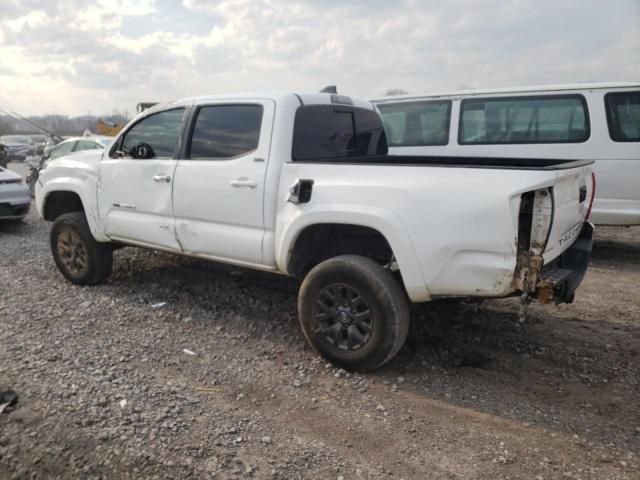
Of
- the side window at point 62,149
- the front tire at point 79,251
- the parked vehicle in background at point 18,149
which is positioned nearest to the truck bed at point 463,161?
the front tire at point 79,251

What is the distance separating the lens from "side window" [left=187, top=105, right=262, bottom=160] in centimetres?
397

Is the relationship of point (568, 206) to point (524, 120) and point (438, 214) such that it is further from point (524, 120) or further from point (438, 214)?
point (524, 120)

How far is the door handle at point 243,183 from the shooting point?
12.6 ft

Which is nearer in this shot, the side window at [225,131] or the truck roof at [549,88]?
the side window at [225,131]

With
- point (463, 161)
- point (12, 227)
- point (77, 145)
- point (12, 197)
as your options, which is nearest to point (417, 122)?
point (463, 161)

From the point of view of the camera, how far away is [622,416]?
9.93 ft

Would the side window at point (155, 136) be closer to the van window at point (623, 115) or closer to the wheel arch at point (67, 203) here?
the wheel arch at point (67, 203)

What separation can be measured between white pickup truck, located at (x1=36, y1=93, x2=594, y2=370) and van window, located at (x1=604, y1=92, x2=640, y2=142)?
3.61 meters

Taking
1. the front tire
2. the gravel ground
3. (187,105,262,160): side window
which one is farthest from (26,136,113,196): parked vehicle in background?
(187,105,262,160): side window

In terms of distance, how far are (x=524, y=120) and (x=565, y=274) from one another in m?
4.91

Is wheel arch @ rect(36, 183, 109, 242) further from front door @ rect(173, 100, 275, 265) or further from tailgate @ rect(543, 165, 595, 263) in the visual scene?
tailgate @ rect(543, 165, 595, 263)

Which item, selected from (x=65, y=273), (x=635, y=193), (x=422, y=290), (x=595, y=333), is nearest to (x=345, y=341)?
(x=422, y=290)

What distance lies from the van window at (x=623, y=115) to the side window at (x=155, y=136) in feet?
18.5

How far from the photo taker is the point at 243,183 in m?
3.88
